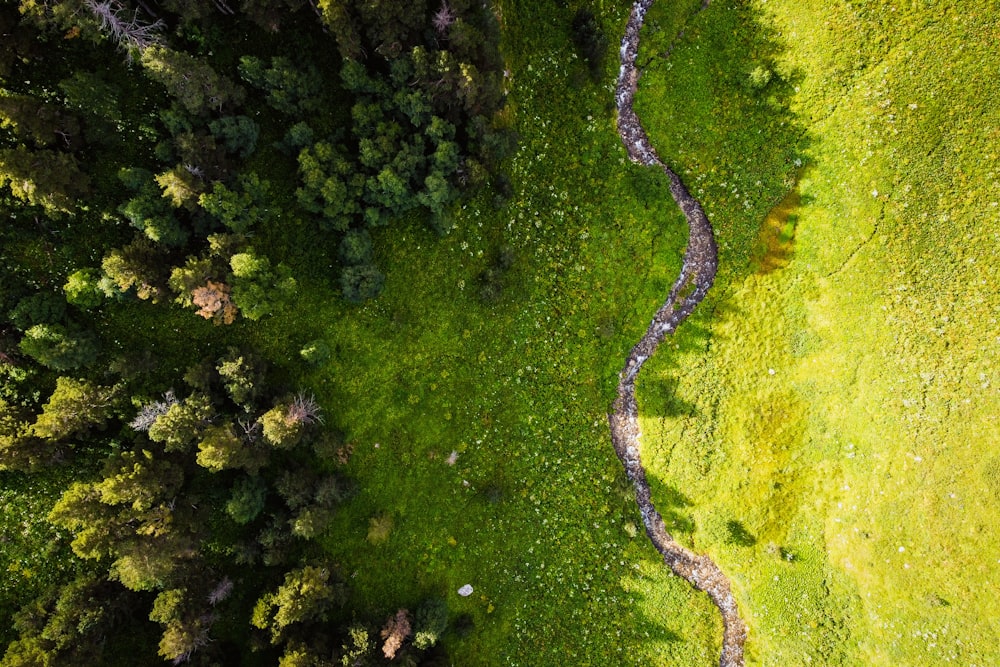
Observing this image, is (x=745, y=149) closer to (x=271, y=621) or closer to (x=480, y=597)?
(x=480, y=597)

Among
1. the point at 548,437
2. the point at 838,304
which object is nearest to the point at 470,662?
the point at 548,437

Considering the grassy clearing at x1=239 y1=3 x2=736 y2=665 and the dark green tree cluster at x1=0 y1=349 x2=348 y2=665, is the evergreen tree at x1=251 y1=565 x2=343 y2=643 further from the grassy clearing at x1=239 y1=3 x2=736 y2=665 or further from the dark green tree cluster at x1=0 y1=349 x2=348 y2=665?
the grassy clearing at x1=239 y1=3 x2=736 y2=665

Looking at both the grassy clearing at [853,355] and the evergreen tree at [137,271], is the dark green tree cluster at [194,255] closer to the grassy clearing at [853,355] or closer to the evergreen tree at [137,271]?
the evergreen tree at [137,271]

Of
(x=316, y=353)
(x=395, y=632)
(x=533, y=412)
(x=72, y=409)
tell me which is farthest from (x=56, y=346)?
(x=533, y=412)

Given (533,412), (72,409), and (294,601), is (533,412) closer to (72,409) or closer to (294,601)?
(294,601)

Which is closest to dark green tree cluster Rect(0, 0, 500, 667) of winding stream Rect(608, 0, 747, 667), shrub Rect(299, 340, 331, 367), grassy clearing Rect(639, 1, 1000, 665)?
shrub Rect(299, 340, 331, 367)
